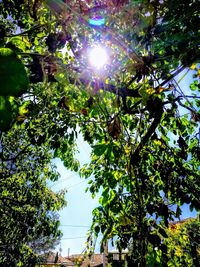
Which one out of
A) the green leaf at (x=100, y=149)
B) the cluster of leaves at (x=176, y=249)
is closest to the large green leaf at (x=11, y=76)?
the green leaf at (x=100, y=149)

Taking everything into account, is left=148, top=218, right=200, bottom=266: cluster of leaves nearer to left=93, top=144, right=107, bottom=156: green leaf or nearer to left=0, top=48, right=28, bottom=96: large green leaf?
left=93, top=144, right=107, bottom=156: green leaf

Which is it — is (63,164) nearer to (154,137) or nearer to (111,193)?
(111,193)

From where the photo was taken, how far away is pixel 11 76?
1.41 feet

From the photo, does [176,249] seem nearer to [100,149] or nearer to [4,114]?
[100,149]

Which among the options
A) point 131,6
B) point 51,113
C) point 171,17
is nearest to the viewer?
point 131,6

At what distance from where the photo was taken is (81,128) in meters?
4.48

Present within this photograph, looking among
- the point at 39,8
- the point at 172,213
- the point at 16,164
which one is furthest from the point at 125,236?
the point at 16,164

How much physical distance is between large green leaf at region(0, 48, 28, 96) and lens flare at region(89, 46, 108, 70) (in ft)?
4.52

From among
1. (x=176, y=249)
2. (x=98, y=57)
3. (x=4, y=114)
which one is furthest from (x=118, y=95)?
(x=176, y=249)

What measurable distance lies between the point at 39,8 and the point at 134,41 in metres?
0.98

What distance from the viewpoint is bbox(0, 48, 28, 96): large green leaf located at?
1.35 ft

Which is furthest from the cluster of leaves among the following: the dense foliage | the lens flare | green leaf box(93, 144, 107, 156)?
the lens flare

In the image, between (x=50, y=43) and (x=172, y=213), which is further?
(x=172, y=213)

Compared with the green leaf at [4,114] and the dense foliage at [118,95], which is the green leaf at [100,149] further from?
the green leaf at [4,114]
